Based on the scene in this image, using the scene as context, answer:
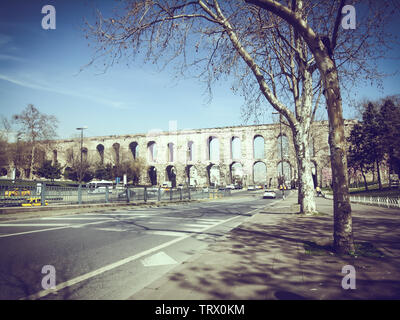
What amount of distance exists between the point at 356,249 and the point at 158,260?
341cm

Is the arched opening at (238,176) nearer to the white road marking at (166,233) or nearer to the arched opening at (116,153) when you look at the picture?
the arched opening at (116,153)

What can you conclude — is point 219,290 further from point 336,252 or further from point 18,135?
point 18,135

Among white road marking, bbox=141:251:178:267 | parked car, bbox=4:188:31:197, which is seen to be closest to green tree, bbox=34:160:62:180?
parked car, bbox=4:188:31:197

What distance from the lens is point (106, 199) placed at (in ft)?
59.7

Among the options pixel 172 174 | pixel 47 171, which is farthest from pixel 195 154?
pixel 47 171

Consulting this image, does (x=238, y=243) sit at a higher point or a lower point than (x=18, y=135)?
lower

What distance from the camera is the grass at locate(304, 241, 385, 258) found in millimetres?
4340

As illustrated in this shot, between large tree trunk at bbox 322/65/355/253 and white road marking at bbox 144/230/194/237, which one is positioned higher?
large tree trunk at bbox 322/65/355/253

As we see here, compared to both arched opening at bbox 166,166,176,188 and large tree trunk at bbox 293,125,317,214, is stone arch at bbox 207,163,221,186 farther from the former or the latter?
large tree trunk at bbox 293,125,317,214

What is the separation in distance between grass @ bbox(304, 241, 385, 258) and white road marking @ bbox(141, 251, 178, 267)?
7.69 ft
